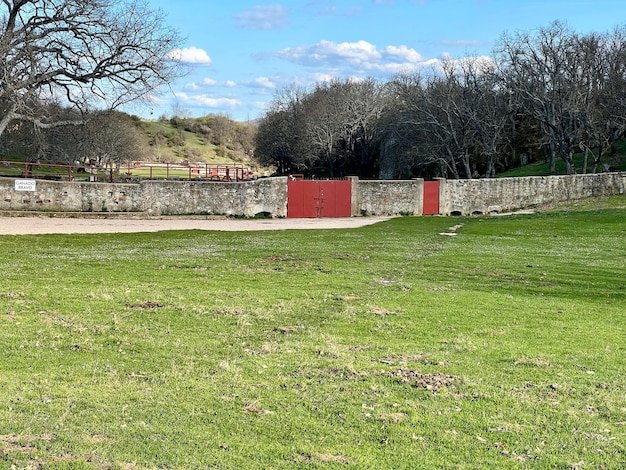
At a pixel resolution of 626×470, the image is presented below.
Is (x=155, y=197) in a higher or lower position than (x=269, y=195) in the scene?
lower

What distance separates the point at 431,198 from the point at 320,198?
6.87 metres

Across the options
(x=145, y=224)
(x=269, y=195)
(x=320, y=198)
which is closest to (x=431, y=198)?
(x=320, y=198)

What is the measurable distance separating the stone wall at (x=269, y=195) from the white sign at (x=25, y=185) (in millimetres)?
132

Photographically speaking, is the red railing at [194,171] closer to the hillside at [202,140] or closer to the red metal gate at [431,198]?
the red metal gate at [431,198]

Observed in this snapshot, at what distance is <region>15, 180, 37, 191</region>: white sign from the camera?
103 ft

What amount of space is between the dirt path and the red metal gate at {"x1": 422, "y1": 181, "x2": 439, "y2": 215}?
374 cm

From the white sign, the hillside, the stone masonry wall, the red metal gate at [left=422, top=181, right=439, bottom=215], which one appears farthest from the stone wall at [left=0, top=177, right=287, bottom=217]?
the hillside

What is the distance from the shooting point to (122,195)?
33.7 metres

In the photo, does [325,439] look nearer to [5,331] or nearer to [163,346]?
[163,346]

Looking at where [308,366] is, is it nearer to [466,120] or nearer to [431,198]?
[431,198]

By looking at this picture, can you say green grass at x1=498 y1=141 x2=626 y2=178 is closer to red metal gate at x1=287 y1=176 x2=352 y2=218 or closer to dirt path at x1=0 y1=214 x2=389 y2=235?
red metal gate at x1=287 y1=176 x2=352 y2=218

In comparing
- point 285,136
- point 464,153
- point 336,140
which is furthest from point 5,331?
point 285,136

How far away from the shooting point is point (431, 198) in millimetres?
39438

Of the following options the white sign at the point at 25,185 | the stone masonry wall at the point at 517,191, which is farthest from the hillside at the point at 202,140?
the white sign at the point at 25,185
